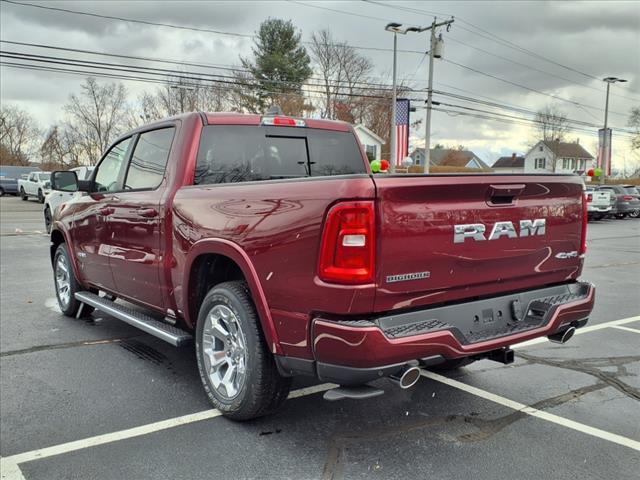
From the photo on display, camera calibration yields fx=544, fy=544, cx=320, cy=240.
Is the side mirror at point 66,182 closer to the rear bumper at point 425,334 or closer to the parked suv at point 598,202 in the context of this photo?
the rear bumper at point 425,334

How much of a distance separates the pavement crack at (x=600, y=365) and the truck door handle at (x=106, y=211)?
12.8 ft

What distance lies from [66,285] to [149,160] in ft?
8.21

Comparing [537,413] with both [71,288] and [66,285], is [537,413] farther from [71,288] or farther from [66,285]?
[66,285]

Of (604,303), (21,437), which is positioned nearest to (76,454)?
(21,437)

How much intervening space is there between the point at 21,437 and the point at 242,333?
150cm

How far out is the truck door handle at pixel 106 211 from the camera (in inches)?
190

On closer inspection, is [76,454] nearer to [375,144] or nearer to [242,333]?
[242,333]

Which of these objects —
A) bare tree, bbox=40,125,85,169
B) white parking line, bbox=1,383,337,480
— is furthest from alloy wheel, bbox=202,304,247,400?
bare tree, bbox=40,125,85,169

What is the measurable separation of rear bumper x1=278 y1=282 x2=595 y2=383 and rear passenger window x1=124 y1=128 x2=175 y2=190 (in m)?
2.08

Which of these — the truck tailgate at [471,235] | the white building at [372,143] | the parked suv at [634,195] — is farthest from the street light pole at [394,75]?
the truck tailgate at [471,235]

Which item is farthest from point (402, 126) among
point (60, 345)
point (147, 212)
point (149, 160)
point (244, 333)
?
point (244, 333)

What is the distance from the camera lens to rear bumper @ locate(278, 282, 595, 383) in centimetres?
266

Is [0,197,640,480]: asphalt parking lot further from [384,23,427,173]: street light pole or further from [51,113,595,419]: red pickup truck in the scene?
[384,23,427,173]: street light pole

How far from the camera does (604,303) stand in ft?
24.2
